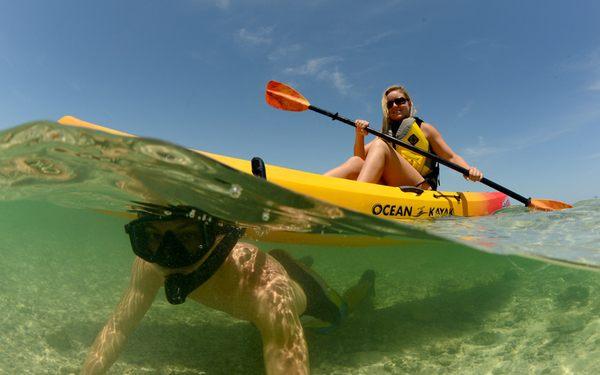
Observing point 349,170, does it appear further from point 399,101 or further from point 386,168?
point 399,101

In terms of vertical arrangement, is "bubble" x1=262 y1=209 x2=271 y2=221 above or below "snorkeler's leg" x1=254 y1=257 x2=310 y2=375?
above

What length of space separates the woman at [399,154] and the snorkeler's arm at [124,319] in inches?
117

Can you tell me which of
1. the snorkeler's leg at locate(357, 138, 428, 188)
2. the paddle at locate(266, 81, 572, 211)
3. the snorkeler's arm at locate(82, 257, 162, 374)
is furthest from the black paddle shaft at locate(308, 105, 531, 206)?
the snorkeler's arm at locate(82, 257, 162, 374)

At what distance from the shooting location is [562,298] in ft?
15.0

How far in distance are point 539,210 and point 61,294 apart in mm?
8242

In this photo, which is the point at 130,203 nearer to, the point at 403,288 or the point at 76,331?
the point at 76,331

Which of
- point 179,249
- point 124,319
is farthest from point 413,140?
point 124,319

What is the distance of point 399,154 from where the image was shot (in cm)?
558

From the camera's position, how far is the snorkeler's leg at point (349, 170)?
5.32m

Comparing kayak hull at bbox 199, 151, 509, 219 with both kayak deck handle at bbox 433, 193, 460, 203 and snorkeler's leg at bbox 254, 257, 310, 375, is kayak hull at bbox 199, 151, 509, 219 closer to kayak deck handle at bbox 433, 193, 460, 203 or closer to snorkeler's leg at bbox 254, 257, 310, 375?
kayak deck handle at bbox 433, 193, 460, 203

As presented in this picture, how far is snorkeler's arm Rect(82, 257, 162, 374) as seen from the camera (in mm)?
2783

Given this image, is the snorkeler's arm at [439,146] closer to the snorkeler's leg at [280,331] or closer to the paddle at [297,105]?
the paddle at [297,105]

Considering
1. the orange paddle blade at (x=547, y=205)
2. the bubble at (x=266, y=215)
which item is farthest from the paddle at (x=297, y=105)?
the bubble at (x=266, y=215)

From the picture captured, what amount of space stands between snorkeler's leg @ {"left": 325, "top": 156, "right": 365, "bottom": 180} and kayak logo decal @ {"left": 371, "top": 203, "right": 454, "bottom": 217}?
1.14 metres
